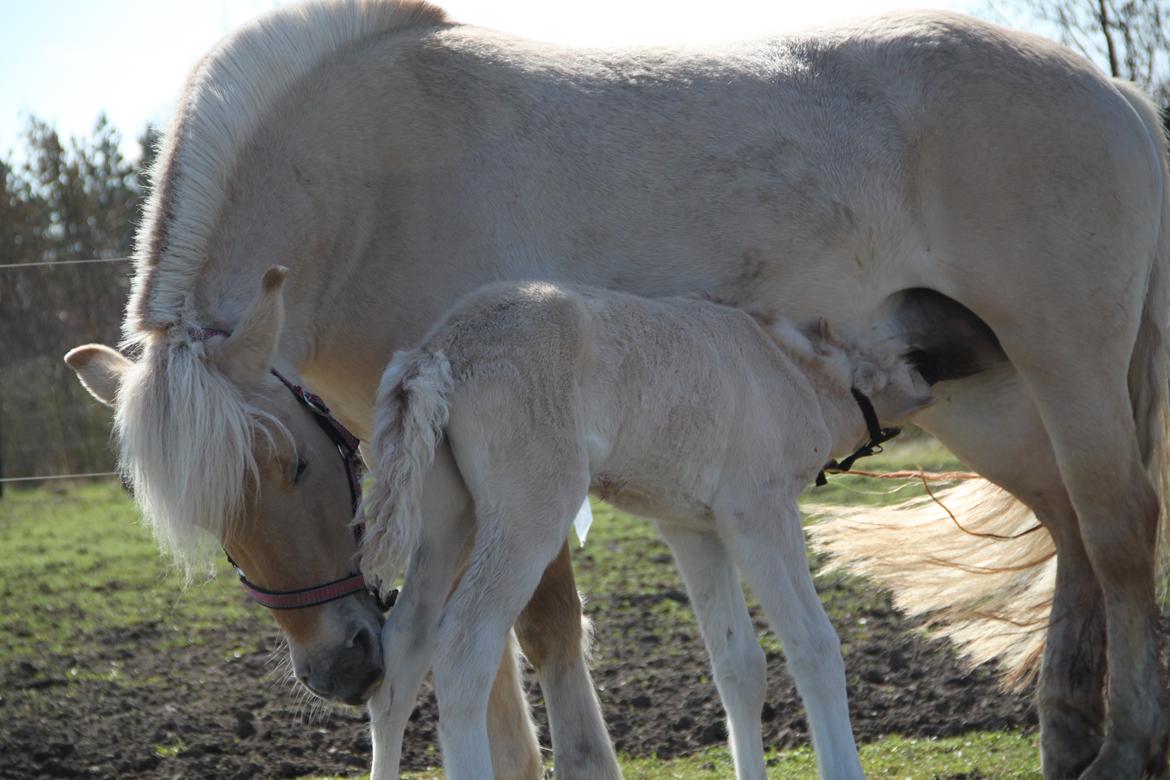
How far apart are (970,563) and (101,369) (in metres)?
3.76

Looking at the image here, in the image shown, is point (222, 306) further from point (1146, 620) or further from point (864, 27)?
point (1146, 620)

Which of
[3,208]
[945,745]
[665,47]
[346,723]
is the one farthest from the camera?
[3,208]

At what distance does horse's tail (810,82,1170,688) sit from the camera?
5098 millimetres

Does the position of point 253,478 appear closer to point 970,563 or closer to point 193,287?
point 193,287

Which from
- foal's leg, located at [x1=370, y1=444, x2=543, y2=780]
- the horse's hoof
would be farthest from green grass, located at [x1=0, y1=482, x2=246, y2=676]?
the horse's hoof

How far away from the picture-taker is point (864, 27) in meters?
4.85

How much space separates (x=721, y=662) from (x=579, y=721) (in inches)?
24.5

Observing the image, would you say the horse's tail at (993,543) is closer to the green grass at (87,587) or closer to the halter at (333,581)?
the halter at (333,581)

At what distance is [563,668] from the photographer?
4371 millimetres

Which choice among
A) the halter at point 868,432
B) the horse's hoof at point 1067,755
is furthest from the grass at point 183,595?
the halter at point 868,432

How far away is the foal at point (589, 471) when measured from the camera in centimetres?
317

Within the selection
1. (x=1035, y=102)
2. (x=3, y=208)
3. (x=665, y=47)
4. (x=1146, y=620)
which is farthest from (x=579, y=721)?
(x=3, y=208)

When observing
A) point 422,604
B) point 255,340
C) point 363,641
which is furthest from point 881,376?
point 255,340

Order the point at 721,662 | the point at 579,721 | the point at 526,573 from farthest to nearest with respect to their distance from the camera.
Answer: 1. the point at 579,721
2. the point at 721,662
3. the point at 526,573
